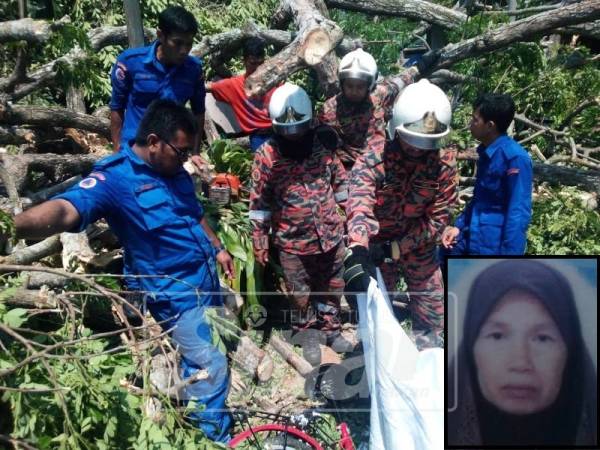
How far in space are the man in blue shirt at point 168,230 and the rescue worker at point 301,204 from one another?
75 cm

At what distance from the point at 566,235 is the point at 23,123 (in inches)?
154

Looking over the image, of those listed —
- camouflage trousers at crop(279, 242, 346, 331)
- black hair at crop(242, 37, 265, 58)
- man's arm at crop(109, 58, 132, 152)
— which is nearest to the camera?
man's arm at crop(109, 58, 132, 152)

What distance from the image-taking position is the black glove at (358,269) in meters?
3.06

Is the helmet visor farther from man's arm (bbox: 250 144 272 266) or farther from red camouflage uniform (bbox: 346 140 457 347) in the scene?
man's arm (bbox: 250 144 272 266)

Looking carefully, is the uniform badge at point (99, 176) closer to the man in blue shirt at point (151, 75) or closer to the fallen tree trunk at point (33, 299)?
the fallen tree trunk at point (33, 299)

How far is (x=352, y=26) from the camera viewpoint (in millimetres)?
6125

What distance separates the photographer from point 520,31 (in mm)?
5383

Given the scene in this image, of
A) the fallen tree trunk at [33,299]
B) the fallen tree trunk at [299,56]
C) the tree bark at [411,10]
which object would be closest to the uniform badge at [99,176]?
the fallen tree trunk at [33,299]

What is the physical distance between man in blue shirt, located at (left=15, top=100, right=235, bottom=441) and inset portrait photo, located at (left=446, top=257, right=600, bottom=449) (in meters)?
1.15

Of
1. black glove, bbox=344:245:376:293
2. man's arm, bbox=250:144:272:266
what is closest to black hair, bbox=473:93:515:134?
black glove, bbox=344:245:376:293

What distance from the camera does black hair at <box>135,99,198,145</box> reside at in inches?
117

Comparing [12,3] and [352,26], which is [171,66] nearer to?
[352,26]

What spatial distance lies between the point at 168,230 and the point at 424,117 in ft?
4.68

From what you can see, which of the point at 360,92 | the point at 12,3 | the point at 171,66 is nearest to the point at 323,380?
the point at 360,92
